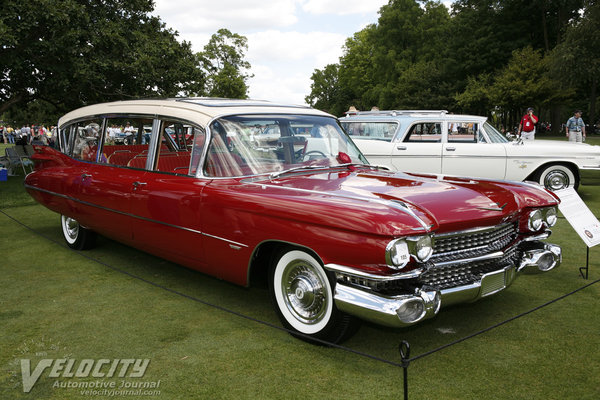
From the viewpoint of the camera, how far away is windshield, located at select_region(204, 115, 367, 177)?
4250mm

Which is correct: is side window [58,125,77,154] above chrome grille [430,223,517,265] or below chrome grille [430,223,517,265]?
above

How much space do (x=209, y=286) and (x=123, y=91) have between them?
1378 centimetres

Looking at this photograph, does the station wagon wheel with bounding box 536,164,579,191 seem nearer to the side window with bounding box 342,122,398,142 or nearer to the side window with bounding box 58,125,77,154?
the side window with bounding box 342,122,398,142

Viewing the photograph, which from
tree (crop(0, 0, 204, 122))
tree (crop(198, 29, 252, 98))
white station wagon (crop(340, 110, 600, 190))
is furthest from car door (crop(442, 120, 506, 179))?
tree (crop(198, 29, 252, 98))

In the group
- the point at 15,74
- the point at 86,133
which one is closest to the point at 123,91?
the point at 15,74

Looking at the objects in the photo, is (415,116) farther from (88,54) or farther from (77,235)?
(88,54)

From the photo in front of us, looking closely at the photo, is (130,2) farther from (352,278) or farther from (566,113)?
(566,113)

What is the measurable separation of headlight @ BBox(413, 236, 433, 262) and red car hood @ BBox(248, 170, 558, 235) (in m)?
0.09

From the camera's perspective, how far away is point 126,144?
5.90 metres

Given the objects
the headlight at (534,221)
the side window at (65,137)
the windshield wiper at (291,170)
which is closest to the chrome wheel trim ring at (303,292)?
the windshield wiper at (291,170)

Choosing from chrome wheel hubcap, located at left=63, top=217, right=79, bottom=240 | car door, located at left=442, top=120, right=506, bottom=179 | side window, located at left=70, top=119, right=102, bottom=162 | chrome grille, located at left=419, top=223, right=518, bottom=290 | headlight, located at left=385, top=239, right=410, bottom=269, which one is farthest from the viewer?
car door, located at left=442, top=120, right=506, bottom=179

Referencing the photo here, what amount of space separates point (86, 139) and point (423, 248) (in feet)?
15.2

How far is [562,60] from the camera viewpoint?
2911cm

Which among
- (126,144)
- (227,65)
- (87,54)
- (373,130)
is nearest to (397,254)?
(126,144)
